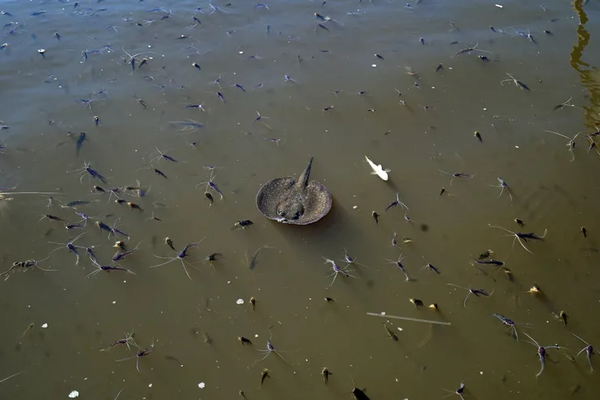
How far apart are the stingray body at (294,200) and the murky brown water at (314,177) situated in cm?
19

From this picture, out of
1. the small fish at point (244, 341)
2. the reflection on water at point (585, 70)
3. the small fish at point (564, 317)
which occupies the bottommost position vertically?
the small fish at point (244, 341)

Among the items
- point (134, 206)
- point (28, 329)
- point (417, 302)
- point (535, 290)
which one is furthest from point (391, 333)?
point (28, 329)

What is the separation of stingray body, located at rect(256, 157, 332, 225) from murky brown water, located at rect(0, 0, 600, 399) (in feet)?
0.61

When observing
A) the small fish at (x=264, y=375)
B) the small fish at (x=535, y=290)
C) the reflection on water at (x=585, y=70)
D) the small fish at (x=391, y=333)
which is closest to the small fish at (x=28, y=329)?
the small fish at (x=264, y=375)

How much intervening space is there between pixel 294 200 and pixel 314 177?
616mm

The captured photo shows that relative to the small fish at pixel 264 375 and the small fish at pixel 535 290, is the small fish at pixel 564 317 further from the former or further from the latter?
the small fish at pixel 264 375

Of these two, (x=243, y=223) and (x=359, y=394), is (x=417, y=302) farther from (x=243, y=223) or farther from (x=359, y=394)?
(x=243, y=223)

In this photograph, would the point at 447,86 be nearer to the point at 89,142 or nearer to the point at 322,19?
the point at 322,19

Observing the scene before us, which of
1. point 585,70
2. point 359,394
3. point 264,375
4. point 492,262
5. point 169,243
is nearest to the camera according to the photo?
point 359,394

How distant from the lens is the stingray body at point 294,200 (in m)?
4.79

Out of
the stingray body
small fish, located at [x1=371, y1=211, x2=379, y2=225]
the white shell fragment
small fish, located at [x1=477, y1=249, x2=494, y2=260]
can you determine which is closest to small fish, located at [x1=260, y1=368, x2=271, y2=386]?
the stingray body

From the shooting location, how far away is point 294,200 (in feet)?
16.2

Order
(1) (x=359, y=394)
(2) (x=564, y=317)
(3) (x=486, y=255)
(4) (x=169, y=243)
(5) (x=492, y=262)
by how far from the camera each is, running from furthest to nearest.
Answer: (4) (x=169, y=243), (3) (x=486, y=255), (5) (x=492, y=262), (2) (x=564, y=317), (1) (x=359, y=394)

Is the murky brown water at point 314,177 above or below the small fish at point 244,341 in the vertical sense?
above
